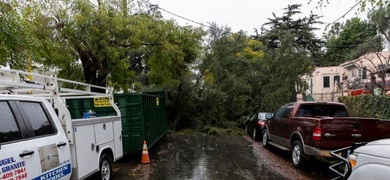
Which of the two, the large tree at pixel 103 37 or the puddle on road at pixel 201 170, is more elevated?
the large tree at pixel 103 37

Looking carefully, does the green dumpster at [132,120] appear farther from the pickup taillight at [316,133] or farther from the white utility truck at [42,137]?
the pickup taillight at [316,133]

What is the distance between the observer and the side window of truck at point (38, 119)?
147 inches

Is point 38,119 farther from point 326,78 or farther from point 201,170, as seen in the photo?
point 326,78

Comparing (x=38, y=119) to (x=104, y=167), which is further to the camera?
(x=104, y=167)

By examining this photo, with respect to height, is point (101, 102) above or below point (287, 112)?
above

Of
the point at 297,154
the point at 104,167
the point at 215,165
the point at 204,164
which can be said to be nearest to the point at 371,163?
the point at 104,167

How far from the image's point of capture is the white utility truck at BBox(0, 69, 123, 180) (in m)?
3.26

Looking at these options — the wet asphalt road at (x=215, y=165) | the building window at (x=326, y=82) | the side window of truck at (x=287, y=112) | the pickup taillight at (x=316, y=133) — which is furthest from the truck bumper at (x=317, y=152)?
the building window at (x=326, y=82)

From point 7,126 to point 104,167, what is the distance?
2778mm

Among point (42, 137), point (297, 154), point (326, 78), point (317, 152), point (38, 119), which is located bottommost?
point (297, 154)

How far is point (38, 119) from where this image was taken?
388cm

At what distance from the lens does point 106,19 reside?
952 centimetres

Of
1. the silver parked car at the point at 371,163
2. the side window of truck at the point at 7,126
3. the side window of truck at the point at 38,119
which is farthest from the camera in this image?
the side window of truck at the point at 38,119

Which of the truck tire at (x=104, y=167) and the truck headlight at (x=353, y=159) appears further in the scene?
the truck tire at (x=104, y=167)
